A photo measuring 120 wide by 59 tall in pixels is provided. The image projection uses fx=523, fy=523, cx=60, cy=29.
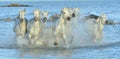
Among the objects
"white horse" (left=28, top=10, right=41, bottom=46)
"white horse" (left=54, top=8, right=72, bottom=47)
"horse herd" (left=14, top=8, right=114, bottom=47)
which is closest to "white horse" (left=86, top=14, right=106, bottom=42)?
"horse herd" (left=14, top=8, right=114, bottom=47)

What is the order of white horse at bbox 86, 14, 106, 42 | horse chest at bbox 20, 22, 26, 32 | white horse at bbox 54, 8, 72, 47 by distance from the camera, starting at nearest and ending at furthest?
1. white horse at bbox 54, 8, 72, 47
2. horse chest at bbox 20, 22, 26, 32
3. white horse at bbox 86, 14, 106, 42

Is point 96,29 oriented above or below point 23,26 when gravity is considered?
below

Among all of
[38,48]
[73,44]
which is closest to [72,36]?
[73,44]

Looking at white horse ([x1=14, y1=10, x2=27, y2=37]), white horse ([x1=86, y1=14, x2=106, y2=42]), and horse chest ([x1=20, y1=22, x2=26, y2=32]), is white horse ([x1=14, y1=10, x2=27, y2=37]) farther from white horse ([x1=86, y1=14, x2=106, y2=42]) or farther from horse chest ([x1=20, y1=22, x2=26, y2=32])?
white horse ([x1=86, y1=14, x2=106, y2=42])

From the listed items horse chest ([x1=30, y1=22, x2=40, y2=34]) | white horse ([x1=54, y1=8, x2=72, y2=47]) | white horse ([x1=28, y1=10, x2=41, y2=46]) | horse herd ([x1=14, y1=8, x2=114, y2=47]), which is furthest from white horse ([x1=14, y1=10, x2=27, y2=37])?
white horse ([x1=54, y1=8, x2=72, y2=47])

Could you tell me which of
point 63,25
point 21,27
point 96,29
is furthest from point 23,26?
point 96,29

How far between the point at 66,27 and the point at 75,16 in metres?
2.77

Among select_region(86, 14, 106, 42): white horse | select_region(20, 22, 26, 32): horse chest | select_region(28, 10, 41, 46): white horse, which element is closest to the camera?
Result: select_region(28, 10, 41, 46): white horse

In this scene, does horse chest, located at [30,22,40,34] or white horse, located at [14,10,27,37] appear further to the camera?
white horse, located at [14,10,27,37]

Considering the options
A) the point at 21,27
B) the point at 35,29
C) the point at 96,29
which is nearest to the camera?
the point at 35,29

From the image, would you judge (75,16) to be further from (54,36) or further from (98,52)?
(98,52)

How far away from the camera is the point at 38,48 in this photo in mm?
24375

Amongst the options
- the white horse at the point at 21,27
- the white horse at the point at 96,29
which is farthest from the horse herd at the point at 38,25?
the white horse at the point at 96,29

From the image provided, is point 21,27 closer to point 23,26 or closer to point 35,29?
point 23,26
